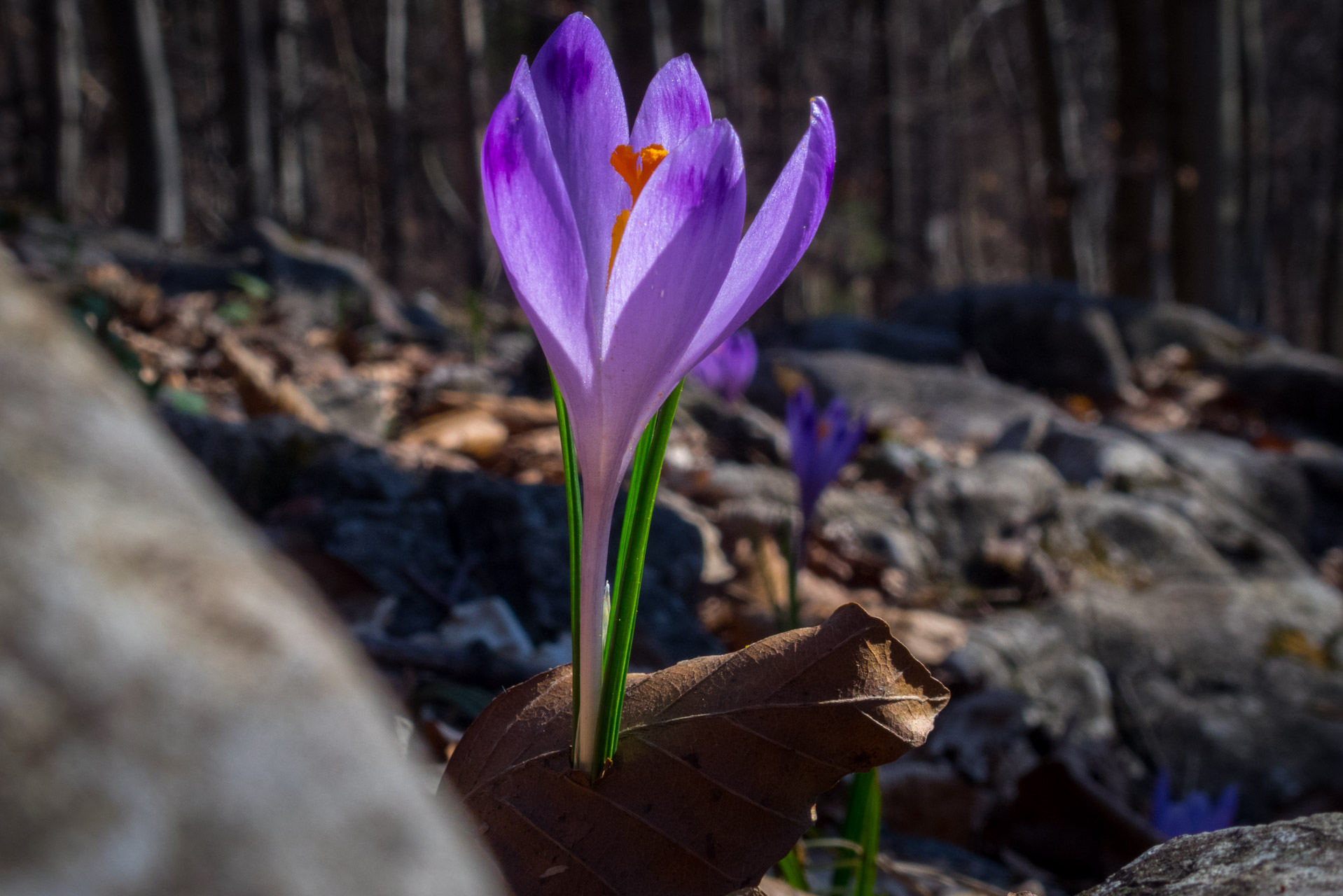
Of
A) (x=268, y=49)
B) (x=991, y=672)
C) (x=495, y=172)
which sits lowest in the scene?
(x=991, y=672)

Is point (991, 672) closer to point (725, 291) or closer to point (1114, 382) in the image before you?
point (725, 291)

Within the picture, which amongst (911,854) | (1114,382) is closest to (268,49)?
(1114,382)

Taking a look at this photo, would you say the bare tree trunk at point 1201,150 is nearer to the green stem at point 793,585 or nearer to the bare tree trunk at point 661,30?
the bare tree trunk at point 661,30

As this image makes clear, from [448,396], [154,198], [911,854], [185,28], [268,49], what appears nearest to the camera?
[911,854]

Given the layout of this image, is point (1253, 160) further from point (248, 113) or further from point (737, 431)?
point (737, 431)

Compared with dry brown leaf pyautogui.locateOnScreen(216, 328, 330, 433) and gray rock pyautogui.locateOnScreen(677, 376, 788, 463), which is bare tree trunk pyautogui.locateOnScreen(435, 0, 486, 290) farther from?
dry brown leaf pyautogui.locateOnScreen(216, 328, 330, 433)

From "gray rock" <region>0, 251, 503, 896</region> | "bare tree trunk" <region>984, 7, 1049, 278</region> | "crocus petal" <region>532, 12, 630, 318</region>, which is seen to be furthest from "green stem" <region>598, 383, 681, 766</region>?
"bare tree trunk" <region>984, 7, 1049, 278</region>
